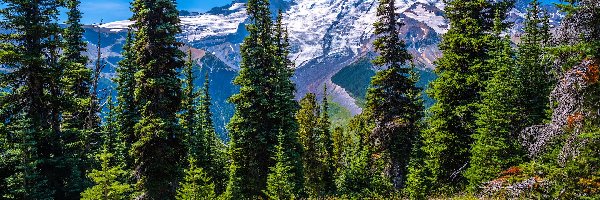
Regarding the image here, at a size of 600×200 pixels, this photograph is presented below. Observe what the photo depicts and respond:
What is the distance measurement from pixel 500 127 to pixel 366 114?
10.8 metres

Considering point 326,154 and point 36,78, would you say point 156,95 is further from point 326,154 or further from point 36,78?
point 326,154

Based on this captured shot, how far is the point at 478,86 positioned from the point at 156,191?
18939 millimetres

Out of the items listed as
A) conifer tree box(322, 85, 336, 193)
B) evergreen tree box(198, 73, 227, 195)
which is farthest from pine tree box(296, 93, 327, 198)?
evergreen tree box(198, 73, 227, 195)

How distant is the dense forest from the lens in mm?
12625

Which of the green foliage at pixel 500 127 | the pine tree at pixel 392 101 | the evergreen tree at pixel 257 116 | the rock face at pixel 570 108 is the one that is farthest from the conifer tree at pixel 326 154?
the rock face at pixel 570 108

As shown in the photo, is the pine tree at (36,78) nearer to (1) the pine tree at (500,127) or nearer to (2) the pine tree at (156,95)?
(2) the pine tree at (156,95)

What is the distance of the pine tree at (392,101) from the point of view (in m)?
27.3

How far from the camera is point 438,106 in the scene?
77.6 ft

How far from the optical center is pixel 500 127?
1933 cm

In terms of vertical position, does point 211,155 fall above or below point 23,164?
below

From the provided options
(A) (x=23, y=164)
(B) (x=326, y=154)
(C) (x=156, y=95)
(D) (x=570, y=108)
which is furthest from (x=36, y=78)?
(B) (x=326, y=154)

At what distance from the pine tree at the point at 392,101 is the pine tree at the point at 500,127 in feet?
24.3

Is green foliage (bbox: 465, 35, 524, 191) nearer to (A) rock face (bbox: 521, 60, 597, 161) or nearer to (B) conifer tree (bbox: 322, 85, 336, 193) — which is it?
(A) rock face (bbox: 521, 60, 597, 161)

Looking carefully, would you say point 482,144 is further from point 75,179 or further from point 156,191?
point 75,179
